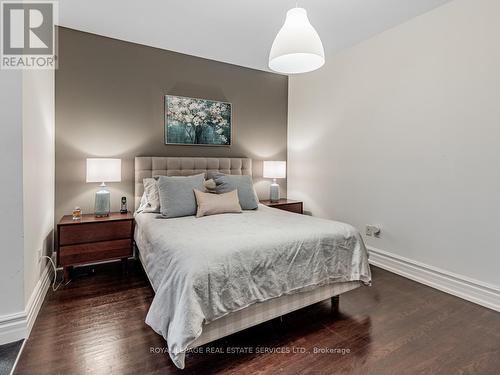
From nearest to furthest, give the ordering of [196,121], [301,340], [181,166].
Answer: [301,340] → [181,166] → [196,121]

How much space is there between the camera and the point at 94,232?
2.79m

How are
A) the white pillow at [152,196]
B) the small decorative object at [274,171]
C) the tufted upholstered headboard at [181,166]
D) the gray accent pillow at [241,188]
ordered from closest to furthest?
the white pillow at [152,196]
the gray accent pillow at [241,188]
the tufted upholstered headboard at [181,166]
the small decorative object at [274,171]

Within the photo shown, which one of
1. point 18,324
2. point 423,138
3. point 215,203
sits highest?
point 423,138

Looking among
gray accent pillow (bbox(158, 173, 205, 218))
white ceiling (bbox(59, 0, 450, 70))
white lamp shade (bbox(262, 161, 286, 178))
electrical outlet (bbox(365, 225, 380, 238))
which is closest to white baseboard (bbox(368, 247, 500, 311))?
electrical outlet (bbox(365, 225, 380, 238))

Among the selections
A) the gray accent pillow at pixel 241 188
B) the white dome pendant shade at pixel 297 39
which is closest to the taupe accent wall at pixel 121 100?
the gray accent pillow at pixel 241 188

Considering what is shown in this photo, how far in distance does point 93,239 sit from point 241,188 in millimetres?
1664

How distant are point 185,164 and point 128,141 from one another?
75 centimetres

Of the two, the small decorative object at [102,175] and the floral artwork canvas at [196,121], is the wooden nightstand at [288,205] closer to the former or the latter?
the floral artwork canvas at [196,121]

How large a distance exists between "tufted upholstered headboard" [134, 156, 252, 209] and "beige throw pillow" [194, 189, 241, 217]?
2.53 feet

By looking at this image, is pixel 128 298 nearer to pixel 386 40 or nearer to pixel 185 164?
pixel 185 164

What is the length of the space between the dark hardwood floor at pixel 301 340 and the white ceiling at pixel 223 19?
272cm

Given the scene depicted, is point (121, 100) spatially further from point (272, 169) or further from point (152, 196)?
point (272, 169)

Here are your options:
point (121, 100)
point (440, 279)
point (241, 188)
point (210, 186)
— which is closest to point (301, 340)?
point (440, 279)

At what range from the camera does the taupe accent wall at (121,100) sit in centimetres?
308
